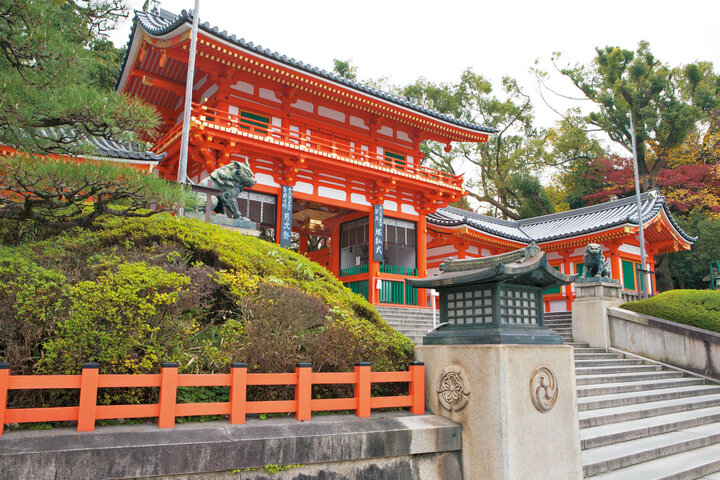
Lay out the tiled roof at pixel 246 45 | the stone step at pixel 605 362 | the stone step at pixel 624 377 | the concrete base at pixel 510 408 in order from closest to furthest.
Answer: the concrete base at pixel 510 408 → the stone step at pixel 624 377 → the stone step at pixel 605 362 → the tiled roof at pixel 246 45

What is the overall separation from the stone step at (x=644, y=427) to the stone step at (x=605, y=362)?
1.81 m

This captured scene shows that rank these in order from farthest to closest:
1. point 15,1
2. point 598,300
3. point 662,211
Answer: point 662,211, point 598,300, point 15,1

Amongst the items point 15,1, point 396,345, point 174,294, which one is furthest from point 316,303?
point 15,1

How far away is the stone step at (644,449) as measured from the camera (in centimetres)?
577

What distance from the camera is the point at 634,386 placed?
9.19 m

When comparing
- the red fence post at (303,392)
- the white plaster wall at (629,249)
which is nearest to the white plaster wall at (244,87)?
the red fence post at (303,392)

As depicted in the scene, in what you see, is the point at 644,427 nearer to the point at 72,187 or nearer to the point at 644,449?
the point at 644,449

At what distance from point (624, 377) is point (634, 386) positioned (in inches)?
16.8

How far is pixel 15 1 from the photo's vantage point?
4605 mm

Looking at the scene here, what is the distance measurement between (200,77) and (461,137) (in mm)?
9458

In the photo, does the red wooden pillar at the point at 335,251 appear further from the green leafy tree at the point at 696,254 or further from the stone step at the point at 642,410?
the green leafy tree at the point at 696,254

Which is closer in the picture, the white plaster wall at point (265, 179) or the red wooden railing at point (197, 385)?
the red wooden railing at point (197, 385)

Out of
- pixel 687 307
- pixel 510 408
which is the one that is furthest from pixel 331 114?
pixel 510 408

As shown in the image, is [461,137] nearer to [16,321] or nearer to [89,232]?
[89,232]
